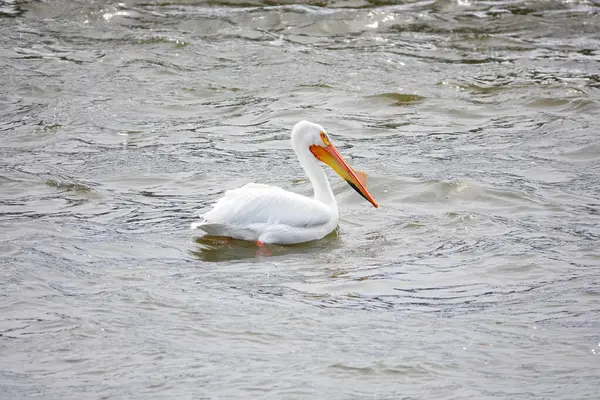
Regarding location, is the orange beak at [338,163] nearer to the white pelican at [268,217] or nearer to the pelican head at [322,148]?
the pelican head at [322,148]

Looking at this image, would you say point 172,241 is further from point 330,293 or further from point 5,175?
point 5,175

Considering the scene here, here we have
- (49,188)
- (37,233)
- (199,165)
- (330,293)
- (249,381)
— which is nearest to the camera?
(249,381)

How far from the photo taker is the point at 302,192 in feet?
26.3

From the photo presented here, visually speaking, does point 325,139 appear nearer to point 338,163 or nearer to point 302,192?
point 338,163

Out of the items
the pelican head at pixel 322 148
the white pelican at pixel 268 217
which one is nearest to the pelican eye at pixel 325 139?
the pelican head at pixel 322 148

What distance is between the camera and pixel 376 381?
4520 millimetres

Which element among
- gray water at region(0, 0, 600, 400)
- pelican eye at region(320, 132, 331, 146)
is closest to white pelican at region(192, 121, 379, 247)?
gray water at region(0, 0, 600, 400)

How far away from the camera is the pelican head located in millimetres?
7348

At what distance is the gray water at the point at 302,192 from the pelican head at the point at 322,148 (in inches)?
10.1

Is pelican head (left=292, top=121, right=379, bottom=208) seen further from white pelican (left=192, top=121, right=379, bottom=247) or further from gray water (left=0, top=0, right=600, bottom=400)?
white pelican (left=192, top=121, right=379, bottom=247)

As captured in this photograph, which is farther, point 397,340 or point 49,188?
point 49,188

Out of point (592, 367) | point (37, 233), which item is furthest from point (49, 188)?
point (592, 367)

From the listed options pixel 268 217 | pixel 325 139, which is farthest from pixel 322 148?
pixel 268 217

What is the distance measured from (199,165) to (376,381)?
435 centimetres
